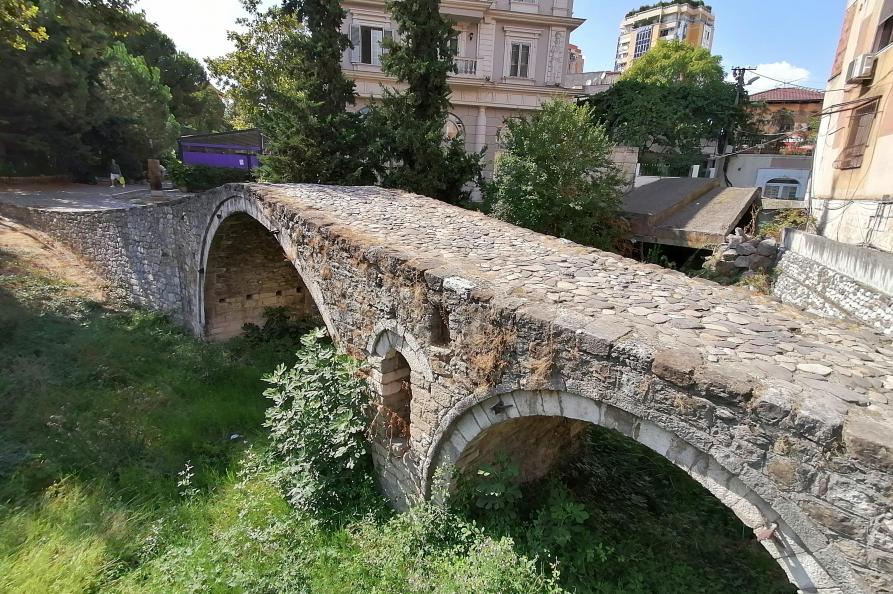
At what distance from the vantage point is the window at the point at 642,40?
52281 millimetres

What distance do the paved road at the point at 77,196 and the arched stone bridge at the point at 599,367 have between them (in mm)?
10910

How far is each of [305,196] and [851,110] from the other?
40.0 ft

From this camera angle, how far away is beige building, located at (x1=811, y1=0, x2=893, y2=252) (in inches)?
344

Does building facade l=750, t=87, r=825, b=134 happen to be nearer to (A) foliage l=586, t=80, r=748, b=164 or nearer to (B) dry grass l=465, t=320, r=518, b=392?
(A) foliage l=586, t=80, r=748, b=164

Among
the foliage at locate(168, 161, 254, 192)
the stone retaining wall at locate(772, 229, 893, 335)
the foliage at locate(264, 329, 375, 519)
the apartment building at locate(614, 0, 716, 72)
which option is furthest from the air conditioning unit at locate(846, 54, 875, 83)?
the apartment building at locate(614, 0, 716, 72)

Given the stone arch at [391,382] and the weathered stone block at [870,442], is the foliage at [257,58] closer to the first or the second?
the stone arch at [391,382]

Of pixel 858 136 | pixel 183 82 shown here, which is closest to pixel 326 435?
pixel 858 136

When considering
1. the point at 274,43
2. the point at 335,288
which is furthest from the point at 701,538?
the point at 274,43

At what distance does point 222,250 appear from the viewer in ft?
31.6

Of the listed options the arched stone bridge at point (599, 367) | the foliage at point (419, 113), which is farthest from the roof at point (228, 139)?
the arched stone bridge at point (599, 367)

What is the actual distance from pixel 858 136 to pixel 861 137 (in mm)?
168

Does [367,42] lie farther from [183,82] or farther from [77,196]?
[183,82]

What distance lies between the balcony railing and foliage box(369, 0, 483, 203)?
263 inches

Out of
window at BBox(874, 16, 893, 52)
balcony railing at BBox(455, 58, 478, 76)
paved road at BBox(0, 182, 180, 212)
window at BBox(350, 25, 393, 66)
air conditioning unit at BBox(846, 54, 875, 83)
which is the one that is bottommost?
paved road at BBox(0, 182, 180, 212)
